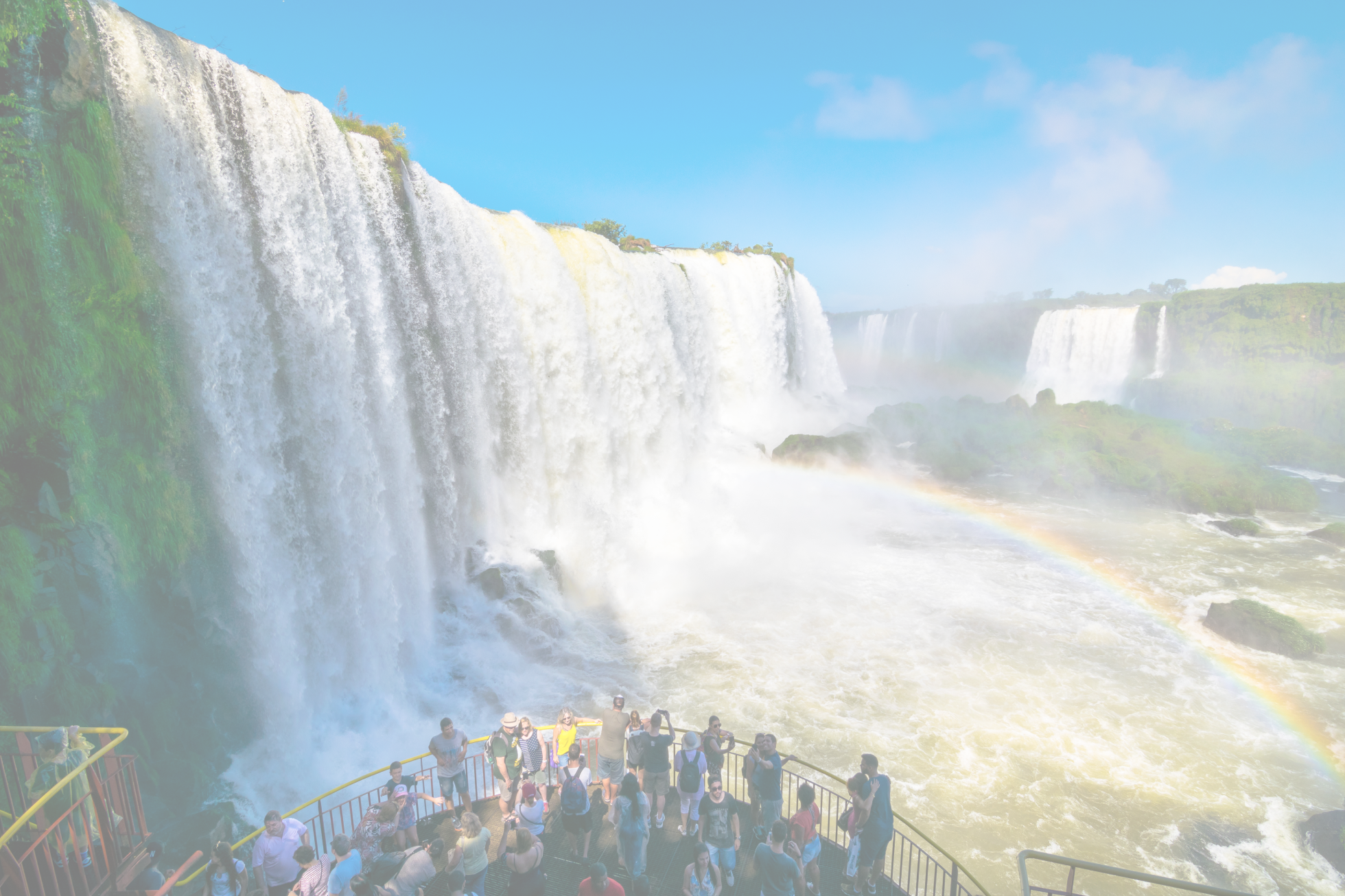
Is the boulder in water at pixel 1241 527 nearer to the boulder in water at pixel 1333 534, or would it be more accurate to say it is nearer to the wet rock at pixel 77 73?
the boulder in water at pixel 1333 534

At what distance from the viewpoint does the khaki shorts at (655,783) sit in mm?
7141

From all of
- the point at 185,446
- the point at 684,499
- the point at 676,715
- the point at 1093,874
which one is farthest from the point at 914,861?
the point at 684,499

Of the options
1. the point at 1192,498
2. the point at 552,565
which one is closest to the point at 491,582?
the point at 552,565

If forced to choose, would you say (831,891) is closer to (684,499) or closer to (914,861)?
(914,861)

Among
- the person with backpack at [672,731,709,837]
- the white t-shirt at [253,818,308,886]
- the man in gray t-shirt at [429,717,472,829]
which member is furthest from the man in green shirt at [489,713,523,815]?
the white t-shirt at [253,818,308,886]

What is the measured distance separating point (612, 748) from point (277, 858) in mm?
3230

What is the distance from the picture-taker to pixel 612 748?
7406 mm

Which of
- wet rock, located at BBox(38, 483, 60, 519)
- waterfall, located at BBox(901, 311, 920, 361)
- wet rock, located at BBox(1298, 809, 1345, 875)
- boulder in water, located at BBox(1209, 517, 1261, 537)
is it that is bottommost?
wet rock, located at BBox(1298, 809, 1345, 875)

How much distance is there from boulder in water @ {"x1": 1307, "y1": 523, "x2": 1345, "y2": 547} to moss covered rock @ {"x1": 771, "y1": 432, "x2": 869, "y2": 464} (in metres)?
16.2

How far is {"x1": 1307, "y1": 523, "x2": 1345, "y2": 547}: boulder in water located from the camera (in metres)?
22.7

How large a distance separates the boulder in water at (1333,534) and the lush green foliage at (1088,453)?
2934mm

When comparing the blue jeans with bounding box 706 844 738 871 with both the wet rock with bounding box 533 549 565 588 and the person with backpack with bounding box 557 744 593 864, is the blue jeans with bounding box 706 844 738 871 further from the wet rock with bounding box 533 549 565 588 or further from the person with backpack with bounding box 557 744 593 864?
the wet rock with bounding box 533 549 565 588

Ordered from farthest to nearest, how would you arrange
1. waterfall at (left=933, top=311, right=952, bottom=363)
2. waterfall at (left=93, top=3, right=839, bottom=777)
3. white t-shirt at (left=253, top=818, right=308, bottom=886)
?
waterfall at (left=933, top=311, right=952, bottom=363)
waterfall at (left=93, top=3, right=839, bottom=777)
white t-shirt at (left=253, top=818, right=308, bottom=886)

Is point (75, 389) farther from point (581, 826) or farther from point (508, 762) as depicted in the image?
point (581, 826)
